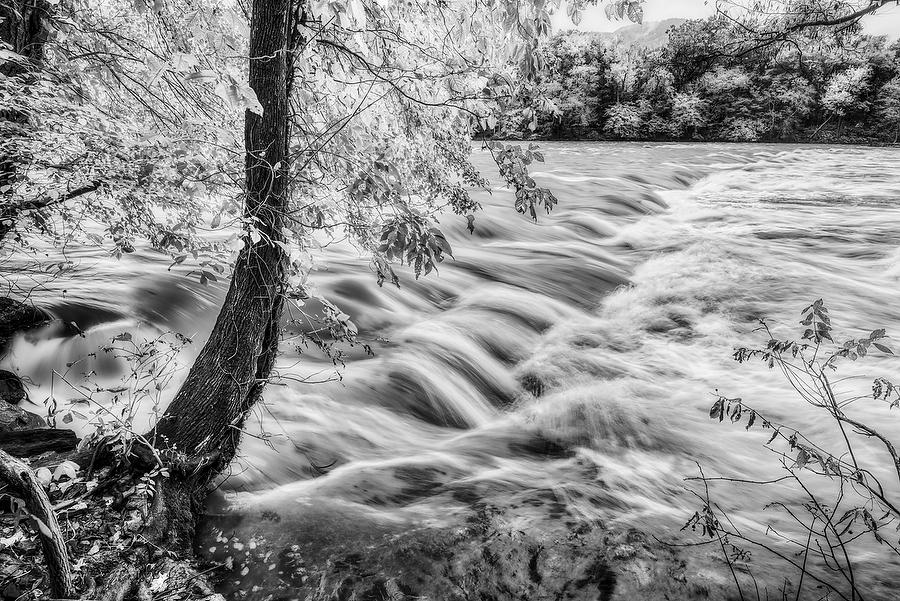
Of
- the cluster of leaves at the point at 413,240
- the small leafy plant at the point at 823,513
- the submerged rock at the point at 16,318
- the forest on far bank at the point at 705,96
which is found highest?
the forest on far bank at the point at 705,96

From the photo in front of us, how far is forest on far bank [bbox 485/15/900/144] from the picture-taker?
1086 inches

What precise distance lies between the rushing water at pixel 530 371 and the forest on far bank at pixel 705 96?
20820mm

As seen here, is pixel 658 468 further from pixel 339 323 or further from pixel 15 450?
pixel 15 450

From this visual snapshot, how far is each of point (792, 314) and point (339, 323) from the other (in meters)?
6.47

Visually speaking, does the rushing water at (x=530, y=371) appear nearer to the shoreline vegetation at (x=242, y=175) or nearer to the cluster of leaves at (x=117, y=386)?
the cluster of leaves at (x=117, y=386)

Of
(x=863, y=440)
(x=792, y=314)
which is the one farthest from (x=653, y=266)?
(x=863, y=440)

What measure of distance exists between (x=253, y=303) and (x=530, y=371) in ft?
12.2

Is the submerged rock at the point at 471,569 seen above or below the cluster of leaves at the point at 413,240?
below

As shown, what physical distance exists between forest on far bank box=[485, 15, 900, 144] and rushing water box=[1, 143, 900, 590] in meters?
20.8

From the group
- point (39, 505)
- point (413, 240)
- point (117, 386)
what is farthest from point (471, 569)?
point (117, 386)

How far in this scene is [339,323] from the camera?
129 inches

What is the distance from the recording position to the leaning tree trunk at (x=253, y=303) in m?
2.53

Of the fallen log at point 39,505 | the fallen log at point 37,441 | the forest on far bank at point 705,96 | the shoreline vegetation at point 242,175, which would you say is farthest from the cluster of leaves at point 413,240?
the forest on far bank at point 705,96

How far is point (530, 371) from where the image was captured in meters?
5.82
